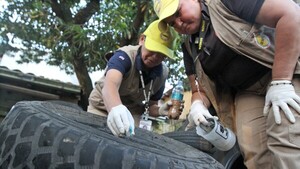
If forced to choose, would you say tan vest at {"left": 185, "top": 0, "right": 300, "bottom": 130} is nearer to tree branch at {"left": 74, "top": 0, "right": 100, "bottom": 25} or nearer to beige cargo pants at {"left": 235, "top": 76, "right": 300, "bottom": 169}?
beige cargo pants at {"left": 235, "top": 76, "right": 300, "bottom": 169}

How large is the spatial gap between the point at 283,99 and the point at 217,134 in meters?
0.35

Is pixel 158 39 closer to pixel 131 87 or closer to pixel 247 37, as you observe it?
pixel 131 87

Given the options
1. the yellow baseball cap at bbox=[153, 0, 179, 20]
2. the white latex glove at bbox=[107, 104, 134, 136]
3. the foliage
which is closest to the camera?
the white latex glove at bbox=[107, 104, 134, 136]

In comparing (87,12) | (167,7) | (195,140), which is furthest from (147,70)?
(87,12)

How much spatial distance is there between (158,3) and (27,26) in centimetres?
438

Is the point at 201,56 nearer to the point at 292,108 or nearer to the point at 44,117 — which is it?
the point at 292,108

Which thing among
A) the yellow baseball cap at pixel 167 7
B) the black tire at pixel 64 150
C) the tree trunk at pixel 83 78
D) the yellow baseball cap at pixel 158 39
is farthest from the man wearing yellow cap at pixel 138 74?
the tree trunk at pixel 83 78

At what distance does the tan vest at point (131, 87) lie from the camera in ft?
8.09

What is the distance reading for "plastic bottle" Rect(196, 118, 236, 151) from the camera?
5.36ft

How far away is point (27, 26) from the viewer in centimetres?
588

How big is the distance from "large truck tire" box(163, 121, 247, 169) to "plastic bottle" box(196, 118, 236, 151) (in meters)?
0.21

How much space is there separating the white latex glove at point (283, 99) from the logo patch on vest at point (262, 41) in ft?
0.56

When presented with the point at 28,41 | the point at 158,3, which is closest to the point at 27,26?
the point at 28,41

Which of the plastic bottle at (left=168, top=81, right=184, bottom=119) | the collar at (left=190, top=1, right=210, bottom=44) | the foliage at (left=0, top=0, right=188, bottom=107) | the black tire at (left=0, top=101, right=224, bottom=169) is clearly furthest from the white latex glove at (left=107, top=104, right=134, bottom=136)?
the foliage at (left=0, top=0, right=188, bottom=107)
